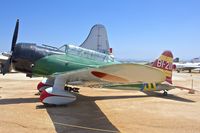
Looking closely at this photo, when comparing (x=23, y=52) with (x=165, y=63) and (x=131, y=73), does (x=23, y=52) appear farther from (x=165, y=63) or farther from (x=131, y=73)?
(x=165, y=63)

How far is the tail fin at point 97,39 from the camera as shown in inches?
576

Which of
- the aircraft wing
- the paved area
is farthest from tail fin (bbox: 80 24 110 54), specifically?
the aircraft wing

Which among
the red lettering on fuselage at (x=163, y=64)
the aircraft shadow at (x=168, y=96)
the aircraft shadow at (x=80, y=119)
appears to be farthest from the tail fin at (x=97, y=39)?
the aircraft shadow at (x=80, y=119)

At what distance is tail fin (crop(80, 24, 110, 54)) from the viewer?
14.6m

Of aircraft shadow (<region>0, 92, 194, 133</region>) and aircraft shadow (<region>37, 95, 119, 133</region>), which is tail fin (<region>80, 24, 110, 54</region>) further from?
A: aircraft shadow (<region>37, 95, 119, 133</region>)

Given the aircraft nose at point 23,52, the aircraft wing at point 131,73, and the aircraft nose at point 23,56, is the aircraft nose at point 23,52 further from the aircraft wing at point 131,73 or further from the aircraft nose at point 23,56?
the aircraft wing at point 131,73

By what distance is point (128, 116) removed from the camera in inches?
342

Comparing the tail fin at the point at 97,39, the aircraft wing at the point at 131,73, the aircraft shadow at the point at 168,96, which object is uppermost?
the tail fin at the point at 97,39

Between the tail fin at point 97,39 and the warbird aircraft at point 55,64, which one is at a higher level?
the tail fin at point 97,39

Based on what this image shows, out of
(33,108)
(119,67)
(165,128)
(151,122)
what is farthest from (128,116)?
(33,108)

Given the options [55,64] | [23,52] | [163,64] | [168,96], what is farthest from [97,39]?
[23,52]

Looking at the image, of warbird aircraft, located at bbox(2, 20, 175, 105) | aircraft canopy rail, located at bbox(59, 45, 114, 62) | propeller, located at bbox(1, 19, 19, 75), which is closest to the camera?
warbird aircraft, located at bbox(2, 20, 175, 105)

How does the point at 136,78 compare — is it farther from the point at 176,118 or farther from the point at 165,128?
the point at 176,118

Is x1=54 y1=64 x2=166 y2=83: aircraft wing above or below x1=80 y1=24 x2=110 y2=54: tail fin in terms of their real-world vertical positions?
below
